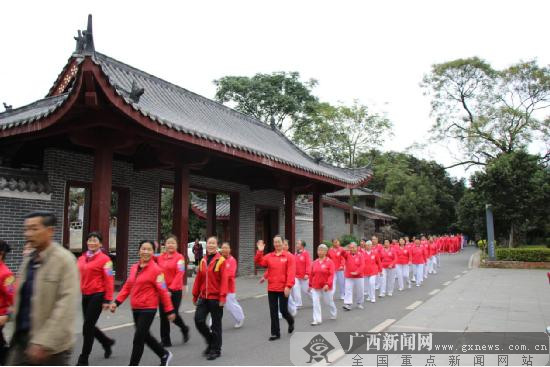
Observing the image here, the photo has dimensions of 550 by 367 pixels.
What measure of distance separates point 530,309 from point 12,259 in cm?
1092

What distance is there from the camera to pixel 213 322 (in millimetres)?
5906

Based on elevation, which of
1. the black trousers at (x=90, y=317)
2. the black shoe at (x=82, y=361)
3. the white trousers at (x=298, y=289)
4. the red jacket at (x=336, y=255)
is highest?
the red jacket at (x=336, y=255)

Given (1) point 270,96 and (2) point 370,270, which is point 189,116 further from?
(1) point 270,96

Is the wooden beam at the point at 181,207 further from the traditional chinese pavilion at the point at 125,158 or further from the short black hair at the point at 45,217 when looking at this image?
the short black hair at the point at 45,217

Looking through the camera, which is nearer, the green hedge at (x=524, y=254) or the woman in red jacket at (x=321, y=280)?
the woman in red jacket at (x=321, y=280)

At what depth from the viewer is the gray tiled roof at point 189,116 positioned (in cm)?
897

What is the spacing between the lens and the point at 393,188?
138 feet

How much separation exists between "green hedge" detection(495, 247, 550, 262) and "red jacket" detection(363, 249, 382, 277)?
554 inches

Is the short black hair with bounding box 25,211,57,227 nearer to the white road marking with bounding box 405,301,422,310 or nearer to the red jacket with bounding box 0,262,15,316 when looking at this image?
the red jacket with bounding box 0,262,15,316

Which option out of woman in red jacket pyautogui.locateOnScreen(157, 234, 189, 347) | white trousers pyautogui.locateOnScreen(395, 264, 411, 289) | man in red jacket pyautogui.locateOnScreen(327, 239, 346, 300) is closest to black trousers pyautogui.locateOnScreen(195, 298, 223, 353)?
woman in red jacket pyautogui.locateOnScreen(157, 234, 189, 347)

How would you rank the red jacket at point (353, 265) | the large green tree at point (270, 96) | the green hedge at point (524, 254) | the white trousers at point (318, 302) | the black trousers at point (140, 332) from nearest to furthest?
the black trousers at point (140, 332) → the white trousers at point (318, 302) → the red jacket at point (353, 265) → the green hedge at point (524, 254) → the large green tree at point (270, 96)

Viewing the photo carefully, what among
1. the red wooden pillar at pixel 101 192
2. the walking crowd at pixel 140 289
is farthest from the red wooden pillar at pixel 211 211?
the red wooden pillar at pixel 101 192

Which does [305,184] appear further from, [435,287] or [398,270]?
[435,287]

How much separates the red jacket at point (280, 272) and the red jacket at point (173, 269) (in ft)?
4.36
